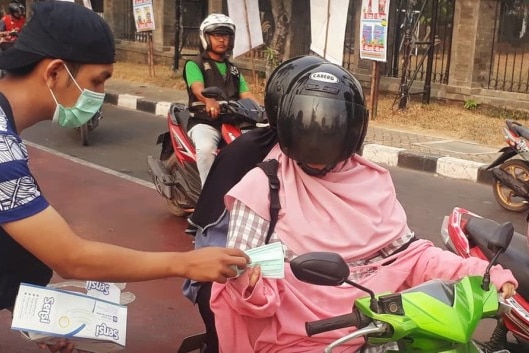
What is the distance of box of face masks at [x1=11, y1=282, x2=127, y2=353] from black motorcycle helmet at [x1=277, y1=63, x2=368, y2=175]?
759mm

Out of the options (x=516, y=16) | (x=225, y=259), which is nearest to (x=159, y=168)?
(x=225, y=259)

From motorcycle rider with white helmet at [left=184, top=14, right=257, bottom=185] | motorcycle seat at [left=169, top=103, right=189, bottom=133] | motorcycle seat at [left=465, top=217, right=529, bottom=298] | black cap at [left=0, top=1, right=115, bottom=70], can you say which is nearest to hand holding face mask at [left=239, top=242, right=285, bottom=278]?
black cap at [left=0, top=1, right=115, bottom=70]

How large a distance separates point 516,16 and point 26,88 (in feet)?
34.3

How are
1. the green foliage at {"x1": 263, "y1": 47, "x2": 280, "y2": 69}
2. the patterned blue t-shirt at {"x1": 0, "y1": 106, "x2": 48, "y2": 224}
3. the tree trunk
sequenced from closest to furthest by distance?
the patterned blue t-shirt at {"x1": 0, "y1": 106, "x2": 48, "y2": 224} → the green foliage at {"x1": 263, "y1": 47, "x2": 280, "y2": 69} → the tree trunk

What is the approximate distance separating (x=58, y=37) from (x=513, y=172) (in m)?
5.38

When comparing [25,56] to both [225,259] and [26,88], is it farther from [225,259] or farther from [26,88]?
[225,259]

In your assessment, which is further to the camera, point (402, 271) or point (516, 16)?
point (516, 16)

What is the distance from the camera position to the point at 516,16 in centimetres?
1160

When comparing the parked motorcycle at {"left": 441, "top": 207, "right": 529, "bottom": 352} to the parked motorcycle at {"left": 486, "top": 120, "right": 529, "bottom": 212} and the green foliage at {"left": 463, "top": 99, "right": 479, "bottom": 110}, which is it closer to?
the parked motorcycle at {"left": 486, "top": 120, "right": 529, "bottom": 212}

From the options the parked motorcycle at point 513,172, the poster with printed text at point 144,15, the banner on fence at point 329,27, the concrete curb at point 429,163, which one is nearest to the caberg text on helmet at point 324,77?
the parked motorcycle at point 513,172

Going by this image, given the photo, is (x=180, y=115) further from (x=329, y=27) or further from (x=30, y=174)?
(x=329, y=27)

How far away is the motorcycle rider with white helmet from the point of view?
19.3 ft

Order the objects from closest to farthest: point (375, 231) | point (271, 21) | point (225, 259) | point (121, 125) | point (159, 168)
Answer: point (225, 259) → point (375, 231) → point (159, 168) → point (121, 125) → point (271, 21)

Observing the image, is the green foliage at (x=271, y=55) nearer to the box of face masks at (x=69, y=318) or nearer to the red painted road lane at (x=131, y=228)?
the red painted road lane at (x=131, y=228)
